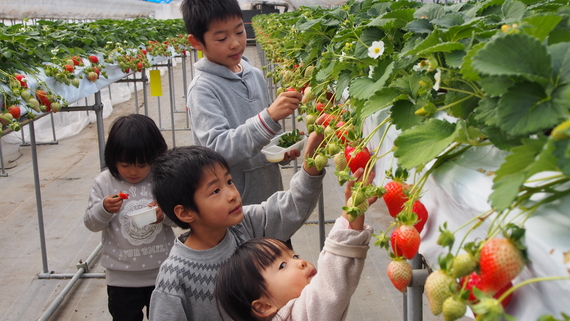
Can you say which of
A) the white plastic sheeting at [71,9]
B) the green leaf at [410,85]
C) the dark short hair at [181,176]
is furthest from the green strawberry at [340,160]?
the white plastic sheeting at [71,9]

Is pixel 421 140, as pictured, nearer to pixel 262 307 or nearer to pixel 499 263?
pixel 499 263

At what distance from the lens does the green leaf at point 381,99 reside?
97 centimetres

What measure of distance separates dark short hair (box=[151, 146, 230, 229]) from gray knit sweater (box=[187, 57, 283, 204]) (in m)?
0.33

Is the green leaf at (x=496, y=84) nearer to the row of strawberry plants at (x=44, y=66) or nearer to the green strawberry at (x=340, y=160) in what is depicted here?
the green strawberry at (x=340, y=160)

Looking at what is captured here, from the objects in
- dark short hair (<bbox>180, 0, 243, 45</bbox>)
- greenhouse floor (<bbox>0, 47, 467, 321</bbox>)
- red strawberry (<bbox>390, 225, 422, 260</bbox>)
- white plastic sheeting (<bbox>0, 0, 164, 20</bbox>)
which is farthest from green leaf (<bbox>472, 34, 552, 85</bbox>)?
white plastic sheeting (<bbox>0, 0, 164, 20</bbox>)

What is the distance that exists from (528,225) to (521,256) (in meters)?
0.03

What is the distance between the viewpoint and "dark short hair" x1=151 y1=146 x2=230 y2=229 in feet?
5.24

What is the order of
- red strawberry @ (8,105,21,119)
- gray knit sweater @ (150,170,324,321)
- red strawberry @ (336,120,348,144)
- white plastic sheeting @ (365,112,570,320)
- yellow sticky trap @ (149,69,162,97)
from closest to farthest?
1. white plastic sheeting @ (365,112,570,320)
2. red strawberry @ (336,120,348,144)
3. gray knit sweater @ (150,170,324,321)
4. red strawberry @ (8,105,21,119)
5. yellow sticky trap @ (149,69,162,97)

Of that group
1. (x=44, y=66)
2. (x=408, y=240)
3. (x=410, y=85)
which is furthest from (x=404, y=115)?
(x=44, y=66)

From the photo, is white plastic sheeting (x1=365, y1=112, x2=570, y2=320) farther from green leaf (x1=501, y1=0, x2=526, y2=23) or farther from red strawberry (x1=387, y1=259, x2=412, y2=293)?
green leaf (x1=501, y1=0, x2=526, y2=23)

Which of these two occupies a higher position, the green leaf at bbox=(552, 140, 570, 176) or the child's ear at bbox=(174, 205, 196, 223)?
the green leaf at bbox=(552, 140, 570, 176)

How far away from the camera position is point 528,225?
1.68ft

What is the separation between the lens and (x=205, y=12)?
212 centimetres

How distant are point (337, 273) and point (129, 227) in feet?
4.73
